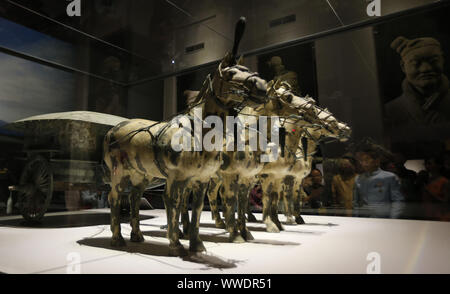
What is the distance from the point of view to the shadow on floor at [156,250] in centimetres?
253

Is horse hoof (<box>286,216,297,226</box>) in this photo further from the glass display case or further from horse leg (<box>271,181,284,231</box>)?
horse leg (<box>271,181,284,231</box>)

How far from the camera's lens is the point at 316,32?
584 cm

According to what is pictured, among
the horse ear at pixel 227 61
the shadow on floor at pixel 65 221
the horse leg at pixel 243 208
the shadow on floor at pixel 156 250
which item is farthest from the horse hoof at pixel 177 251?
the shadow on floor at pixel 65 221

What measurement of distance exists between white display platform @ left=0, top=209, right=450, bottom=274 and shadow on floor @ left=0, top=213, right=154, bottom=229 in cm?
47

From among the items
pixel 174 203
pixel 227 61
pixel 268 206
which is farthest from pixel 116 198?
pixel 268 206

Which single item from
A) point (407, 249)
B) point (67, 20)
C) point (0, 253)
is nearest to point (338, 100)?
point (407, 249)

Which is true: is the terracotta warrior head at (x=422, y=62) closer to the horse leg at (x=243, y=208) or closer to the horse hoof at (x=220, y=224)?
the horse leg at (x=243, y=208)

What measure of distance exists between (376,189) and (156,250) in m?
4.65

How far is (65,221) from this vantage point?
17.0ft

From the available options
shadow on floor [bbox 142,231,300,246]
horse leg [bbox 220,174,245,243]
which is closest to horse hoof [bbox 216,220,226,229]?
shadow on floor [bbox 142,231,300,246]

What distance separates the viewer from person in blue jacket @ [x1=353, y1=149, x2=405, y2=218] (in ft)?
17.8

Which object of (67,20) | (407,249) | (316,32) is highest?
(316,32)

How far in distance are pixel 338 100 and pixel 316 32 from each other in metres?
1.52

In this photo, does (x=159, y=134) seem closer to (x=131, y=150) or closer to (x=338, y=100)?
(x=131, y=150)
